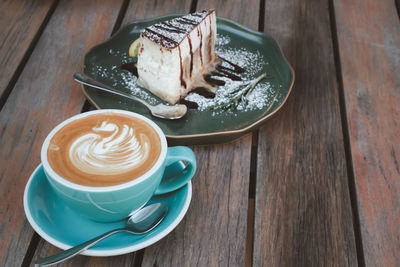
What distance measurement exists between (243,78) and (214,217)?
1.39 feet

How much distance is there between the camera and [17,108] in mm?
847

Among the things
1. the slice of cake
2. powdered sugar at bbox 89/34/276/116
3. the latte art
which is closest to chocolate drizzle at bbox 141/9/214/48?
the slice of cake

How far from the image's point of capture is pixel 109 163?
573 millimetres

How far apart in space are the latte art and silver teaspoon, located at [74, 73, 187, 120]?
227mm

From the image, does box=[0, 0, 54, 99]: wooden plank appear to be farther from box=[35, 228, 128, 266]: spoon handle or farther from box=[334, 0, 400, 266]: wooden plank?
box=[334, 0, 400, 266]: wooden plank

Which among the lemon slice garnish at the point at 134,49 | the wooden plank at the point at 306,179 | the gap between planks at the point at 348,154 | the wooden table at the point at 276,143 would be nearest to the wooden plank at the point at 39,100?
the wooden table at the point at 276,143

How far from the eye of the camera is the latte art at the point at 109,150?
1.86 ft

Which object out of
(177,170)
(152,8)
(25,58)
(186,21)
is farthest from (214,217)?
(152,8)

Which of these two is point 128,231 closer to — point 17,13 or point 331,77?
point 331,77

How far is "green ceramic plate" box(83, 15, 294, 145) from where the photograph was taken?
0.82 meters

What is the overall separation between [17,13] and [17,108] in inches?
16.7

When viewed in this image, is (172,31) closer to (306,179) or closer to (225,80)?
(225,80)

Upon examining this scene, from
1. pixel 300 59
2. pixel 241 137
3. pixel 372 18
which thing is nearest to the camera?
pixel 241 137

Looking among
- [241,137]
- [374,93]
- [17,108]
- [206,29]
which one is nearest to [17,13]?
[17,108]
